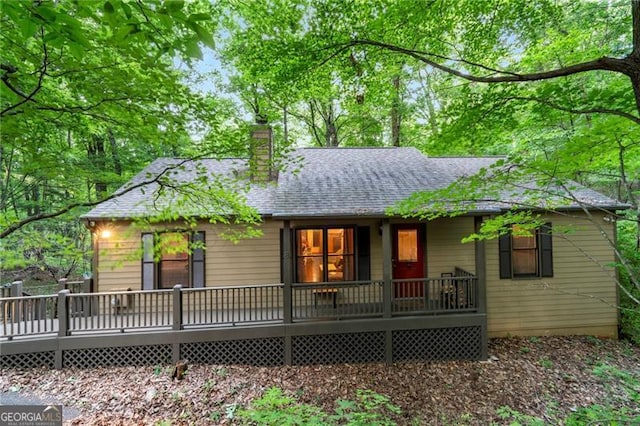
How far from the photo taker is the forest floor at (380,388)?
181 inches

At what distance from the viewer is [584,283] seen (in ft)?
25.1

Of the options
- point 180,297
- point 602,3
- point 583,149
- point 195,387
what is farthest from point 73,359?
point 602,3

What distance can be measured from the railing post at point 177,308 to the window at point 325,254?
2.85 m

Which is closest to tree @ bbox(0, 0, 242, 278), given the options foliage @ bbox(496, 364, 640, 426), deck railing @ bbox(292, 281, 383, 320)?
deck railing @ bbox(292, 281, 383, 320)

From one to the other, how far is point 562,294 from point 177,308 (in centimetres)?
950

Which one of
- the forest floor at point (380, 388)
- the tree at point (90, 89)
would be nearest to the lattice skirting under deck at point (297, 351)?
the forest floor at point (380, 388)

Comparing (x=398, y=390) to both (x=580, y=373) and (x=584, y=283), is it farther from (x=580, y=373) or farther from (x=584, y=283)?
(x=584, y=283)

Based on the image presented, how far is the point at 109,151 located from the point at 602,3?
18.4 m

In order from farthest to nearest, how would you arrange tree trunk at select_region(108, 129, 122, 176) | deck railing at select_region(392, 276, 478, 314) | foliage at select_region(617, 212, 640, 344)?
tree trunk at select_region(108, 129, 122, 176)
foliage at select_region(617, 212, 640, 344)
deck railing at select_region(392, 276, 478, 314)

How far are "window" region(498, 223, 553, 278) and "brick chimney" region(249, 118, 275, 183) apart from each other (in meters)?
6.32

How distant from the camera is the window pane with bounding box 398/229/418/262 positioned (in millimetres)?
7777

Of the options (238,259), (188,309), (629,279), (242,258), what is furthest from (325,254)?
(629,279)

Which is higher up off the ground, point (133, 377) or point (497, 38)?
point (497, 38)

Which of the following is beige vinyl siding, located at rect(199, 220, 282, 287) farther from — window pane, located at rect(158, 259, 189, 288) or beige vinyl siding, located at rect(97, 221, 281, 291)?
window pane, located at rect(158, 259, 189, 288)
